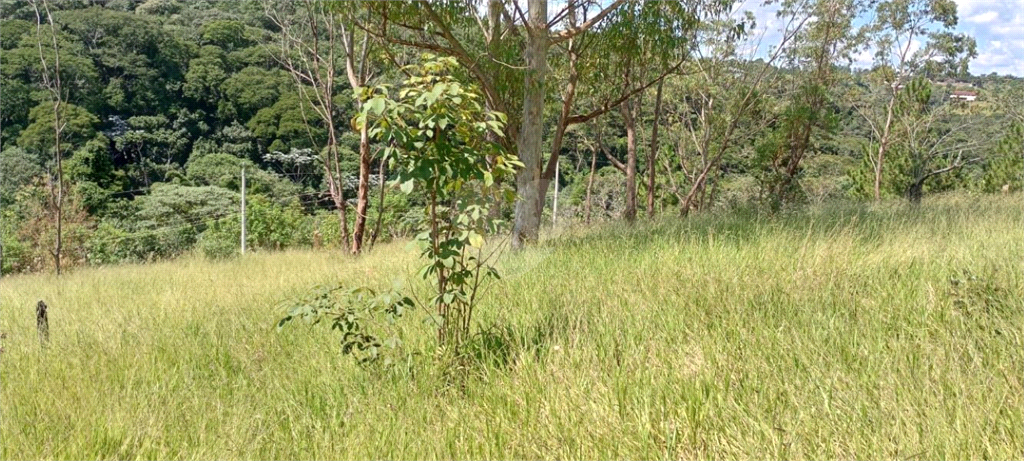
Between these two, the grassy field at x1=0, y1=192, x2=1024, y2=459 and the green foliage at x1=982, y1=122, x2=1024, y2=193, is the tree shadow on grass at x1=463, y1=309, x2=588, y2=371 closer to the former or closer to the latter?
the grassy field at x1=0, y1=192, x2=1024, y2=459

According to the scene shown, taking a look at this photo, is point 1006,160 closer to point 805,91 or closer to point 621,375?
point 805,91

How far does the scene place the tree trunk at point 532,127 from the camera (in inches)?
255

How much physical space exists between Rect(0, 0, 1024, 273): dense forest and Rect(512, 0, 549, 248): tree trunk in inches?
1.0

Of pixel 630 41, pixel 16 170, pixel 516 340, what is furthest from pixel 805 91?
pixel 16 170

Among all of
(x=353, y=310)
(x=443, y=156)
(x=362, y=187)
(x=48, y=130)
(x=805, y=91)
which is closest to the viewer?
(x=443, y=156)

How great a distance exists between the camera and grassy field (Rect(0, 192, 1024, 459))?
2014mm

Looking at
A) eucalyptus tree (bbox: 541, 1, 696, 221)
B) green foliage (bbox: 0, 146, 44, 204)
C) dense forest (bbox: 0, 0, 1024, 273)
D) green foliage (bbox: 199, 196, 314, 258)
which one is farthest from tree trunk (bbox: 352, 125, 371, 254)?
green foliage (bbox: 0, 146, 44, 204)

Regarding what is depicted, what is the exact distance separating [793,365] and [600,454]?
0.91 meters

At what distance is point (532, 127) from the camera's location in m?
6.76

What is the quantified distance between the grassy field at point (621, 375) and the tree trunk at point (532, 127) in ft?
8.07

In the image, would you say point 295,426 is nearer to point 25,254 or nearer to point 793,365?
point 793,365

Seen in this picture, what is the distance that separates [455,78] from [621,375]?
293 centimetres

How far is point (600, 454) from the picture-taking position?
203cm

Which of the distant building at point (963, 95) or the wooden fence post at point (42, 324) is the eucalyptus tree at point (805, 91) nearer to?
the distant building at point (963, 95)
